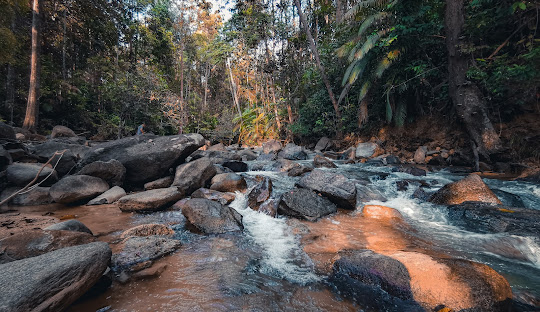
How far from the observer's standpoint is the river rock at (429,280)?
2.03 meters

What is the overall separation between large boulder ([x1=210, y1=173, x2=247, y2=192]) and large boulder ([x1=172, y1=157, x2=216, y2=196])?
248 millimetres

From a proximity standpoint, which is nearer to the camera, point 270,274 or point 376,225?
point 270,274

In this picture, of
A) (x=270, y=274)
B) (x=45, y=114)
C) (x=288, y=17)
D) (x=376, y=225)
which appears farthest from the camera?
(x=288, y=17)

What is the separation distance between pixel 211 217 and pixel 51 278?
2.30m

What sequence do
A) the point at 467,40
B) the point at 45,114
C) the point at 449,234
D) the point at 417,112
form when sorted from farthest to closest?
the point at 45,114
the point at 417,112
the point at 467,40
the point at 449,234

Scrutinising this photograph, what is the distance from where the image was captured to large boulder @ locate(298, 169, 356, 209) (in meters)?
4.96

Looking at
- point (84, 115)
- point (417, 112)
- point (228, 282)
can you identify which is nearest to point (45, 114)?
point (84, 115)

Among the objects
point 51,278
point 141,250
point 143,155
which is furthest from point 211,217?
point 143,155

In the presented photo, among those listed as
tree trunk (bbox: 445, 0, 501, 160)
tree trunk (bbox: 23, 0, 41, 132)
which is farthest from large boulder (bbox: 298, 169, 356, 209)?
tree trunk (bbox: 23, 0, 41, 132)

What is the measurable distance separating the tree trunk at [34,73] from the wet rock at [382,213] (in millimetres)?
15486

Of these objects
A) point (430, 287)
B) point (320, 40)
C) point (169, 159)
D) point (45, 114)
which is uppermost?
point (320, 40)

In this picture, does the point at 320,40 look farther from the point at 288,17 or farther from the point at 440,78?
the point at 440,78

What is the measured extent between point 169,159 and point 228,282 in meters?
4.97

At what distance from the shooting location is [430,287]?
7.20ft
